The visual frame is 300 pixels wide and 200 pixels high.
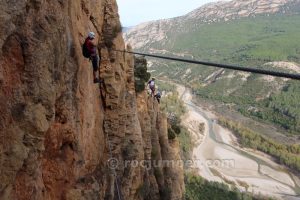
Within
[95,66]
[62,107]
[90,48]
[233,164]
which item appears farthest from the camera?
[233,164]

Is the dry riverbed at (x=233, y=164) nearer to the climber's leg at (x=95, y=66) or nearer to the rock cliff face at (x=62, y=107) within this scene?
the rock cliff face at (x=62, y=107)

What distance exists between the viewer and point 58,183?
45.1ft

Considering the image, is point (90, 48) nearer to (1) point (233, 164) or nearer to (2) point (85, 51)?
(2) point (85, 51)

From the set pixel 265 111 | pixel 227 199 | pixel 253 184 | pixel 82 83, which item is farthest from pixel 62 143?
pixel 265 111

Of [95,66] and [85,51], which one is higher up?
[85,51]

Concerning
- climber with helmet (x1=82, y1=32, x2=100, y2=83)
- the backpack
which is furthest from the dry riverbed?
the backpack

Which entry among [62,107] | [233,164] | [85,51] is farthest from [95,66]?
[233,164]

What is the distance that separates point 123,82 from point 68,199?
973cm

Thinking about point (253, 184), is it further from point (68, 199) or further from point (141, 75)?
point (68, 199)

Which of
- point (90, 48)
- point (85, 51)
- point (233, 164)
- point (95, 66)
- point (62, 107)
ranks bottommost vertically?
point (233, 164)

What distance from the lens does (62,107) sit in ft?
44.5

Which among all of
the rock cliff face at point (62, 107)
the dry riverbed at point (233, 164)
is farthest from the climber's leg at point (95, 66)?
the dry riverbed at point (233, 164)

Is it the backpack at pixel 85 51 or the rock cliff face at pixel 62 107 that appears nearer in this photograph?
the rock cliff face at pixel 62 107

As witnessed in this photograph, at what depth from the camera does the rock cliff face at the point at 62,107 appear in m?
10.3
